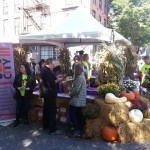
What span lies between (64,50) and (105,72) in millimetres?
5027

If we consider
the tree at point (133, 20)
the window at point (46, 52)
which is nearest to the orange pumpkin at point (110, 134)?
the window at point (46, 52)

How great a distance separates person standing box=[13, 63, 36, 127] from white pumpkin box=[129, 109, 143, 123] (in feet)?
9.12

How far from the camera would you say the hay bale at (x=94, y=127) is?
6.15m

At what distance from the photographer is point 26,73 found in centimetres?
714

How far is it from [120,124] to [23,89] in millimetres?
2773

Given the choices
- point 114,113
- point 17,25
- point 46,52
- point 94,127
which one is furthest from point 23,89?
point 17,25

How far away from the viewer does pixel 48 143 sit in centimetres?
583

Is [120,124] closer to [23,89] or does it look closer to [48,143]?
[48,143]

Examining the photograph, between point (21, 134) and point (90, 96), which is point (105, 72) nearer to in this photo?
point (90, 96)

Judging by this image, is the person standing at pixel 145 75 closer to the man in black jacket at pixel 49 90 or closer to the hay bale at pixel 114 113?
the hay bale at pixel 114 113

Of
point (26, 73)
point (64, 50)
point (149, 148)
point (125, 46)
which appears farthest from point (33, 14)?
point (149, 148)

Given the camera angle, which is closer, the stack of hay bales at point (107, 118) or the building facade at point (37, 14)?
the stack of hay bales at point (107, 118)

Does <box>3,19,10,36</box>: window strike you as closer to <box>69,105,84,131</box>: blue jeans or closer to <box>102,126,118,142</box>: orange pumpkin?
<box>69,105,84,131</box>: blue jeans

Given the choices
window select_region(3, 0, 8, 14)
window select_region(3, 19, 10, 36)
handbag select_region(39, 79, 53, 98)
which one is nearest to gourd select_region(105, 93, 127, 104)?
handbag select_region(39, 79, 53, 98)
